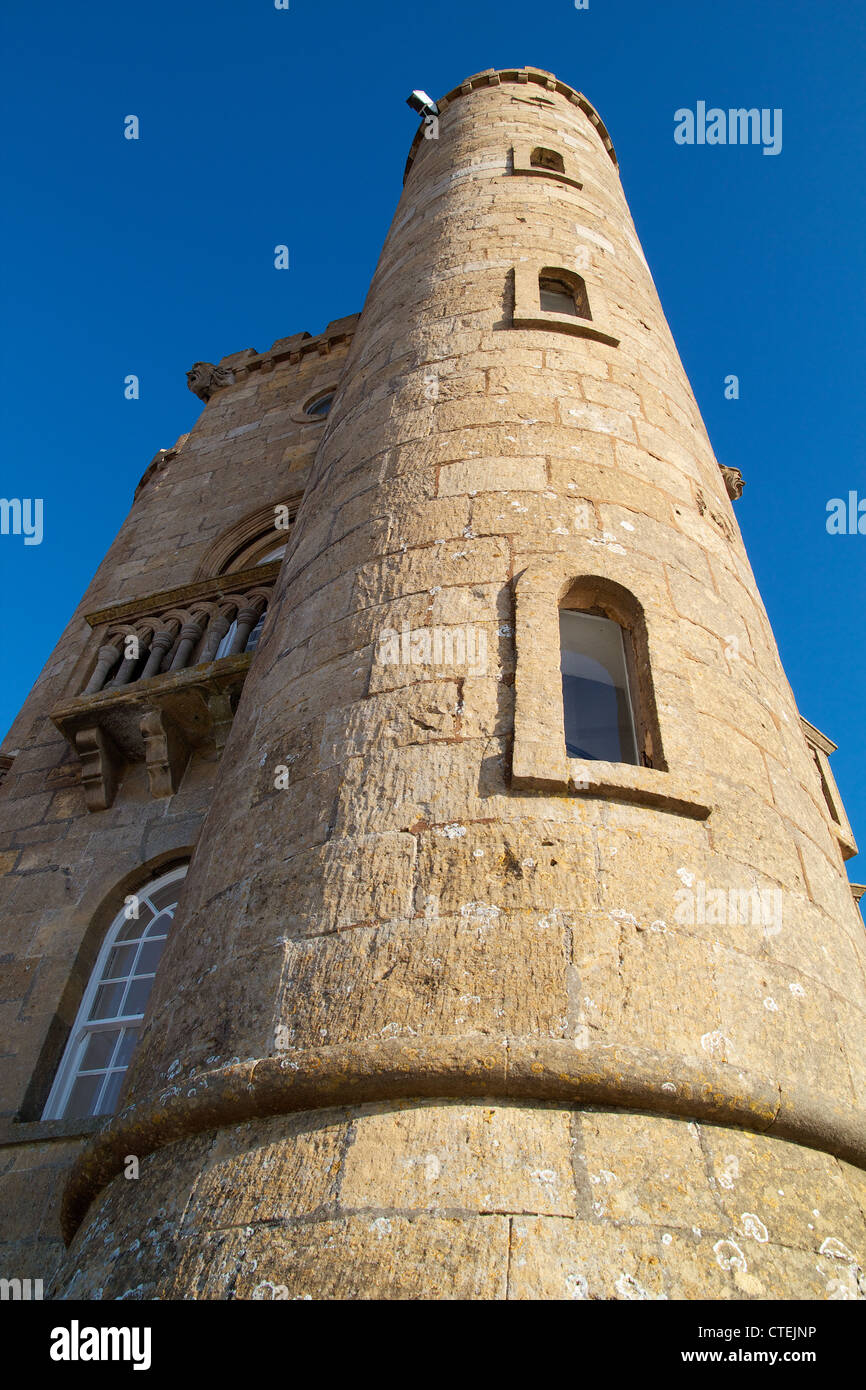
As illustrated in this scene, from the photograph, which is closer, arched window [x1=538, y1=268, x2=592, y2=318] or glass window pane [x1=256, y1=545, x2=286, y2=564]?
arched window [x1=538, y1=268, x2=592, y2=318]

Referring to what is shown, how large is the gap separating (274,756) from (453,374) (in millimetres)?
2897

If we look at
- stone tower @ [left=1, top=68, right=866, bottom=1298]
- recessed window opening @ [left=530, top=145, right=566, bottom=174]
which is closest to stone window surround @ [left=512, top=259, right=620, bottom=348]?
stone tower @ [left=1, top=68, right=866, bottom=1298]

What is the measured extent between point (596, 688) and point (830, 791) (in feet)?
15.2

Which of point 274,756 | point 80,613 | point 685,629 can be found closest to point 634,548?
point 685,629

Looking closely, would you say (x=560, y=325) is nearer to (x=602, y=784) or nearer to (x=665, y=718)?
(x=665, y=718)

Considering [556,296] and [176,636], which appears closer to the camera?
[556,296]

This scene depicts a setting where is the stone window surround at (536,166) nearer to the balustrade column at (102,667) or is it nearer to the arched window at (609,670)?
the balustrade column at (102,667)

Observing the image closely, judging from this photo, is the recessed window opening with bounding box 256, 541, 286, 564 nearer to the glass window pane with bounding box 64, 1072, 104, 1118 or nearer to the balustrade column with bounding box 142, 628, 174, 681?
the balustrade column with bounding box 142, 628, 174, 681

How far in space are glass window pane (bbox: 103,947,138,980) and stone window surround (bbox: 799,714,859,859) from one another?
5.31m

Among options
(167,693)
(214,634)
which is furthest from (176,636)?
(167,693)

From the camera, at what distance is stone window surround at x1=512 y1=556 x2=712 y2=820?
3.70 metres

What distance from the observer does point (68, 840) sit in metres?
8.00

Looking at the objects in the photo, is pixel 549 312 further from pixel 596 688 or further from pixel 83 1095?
pixel 83 1095
